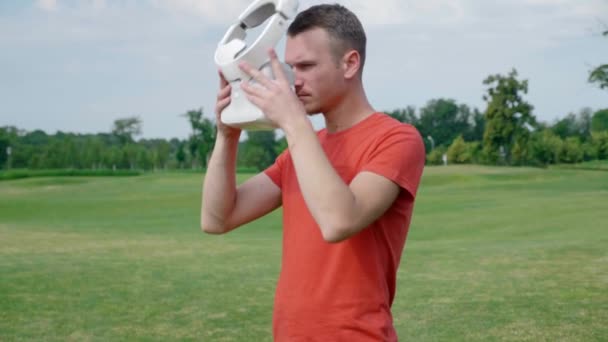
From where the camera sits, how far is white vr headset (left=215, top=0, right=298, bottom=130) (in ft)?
7.45

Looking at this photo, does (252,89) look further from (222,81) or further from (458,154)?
(458,154)

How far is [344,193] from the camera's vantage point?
2242mm

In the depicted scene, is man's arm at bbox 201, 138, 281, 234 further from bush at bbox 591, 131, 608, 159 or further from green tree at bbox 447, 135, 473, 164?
green tree at bbox 447, 135, 473, 164

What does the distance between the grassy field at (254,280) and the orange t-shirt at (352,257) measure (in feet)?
16.7

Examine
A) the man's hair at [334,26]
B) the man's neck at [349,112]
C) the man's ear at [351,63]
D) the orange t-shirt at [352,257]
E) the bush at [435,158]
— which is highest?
the bush at [435,158]

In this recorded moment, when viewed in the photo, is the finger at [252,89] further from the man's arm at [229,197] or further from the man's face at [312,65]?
the man's arm at [229,197]

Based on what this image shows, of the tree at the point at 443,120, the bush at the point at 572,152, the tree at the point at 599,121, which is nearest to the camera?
the bush at the point at 572,152

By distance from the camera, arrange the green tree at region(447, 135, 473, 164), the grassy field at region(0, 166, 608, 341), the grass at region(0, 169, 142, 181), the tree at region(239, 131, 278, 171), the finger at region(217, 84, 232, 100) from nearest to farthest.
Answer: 1. the finger at region(217, 84, 232, 100)
2. the grassy field at region(0, 166, 608, 341)
3. the grass at region(0, 169, 142, 181)
4. the tree at region(239, 131, 278, 171)
5. the green tree at region(447, 135, 473, 164)

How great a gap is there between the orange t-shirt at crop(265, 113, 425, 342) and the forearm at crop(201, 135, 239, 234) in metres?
0.29

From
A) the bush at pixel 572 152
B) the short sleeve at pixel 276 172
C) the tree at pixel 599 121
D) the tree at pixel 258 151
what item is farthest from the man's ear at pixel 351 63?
the tree at pixel 599 121

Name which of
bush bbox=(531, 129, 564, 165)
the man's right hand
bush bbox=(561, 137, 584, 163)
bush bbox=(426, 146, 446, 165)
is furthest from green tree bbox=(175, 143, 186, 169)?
the man's right hand

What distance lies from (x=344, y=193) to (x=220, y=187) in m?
0.70

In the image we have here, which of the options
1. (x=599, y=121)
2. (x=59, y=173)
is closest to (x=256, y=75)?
(x=59, y=173)

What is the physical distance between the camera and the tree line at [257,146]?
66.5 meters
